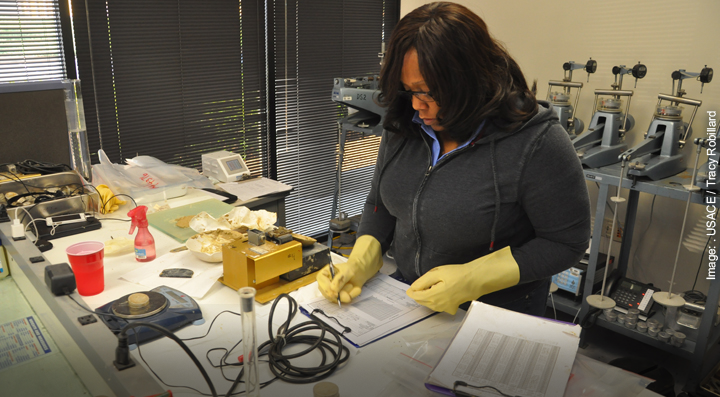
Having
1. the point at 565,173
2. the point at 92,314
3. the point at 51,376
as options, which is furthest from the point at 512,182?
the point at 51,376

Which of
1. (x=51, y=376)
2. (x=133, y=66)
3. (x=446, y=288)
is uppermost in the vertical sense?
(x=133, y=66)

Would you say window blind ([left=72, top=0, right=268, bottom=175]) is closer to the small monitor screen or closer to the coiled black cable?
the small monitor screen

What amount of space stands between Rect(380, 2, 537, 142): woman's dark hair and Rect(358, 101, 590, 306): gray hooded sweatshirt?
0.18 feet

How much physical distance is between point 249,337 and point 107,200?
1.47 m

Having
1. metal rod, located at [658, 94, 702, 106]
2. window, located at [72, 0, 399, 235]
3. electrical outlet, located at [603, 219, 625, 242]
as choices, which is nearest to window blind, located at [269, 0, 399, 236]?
window, located at [72, 0, 399, 235]

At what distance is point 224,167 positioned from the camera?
266 centimetres

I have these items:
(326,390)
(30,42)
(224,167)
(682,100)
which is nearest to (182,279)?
(326,390)

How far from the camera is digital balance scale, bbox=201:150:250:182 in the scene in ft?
8.71

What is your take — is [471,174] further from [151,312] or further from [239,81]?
[239,81]

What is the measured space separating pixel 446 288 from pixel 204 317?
1.93ft

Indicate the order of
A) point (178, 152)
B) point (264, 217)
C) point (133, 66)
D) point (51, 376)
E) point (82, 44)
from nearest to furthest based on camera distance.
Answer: point (51, 376)
point (264, 217)
point (82, 44)
point (133, 66)
point (178, 152)

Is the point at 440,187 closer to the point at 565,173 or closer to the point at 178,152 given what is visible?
the point at 565,173

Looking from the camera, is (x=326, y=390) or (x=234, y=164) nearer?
(x=326, y=390)

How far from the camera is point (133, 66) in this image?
109 inches
